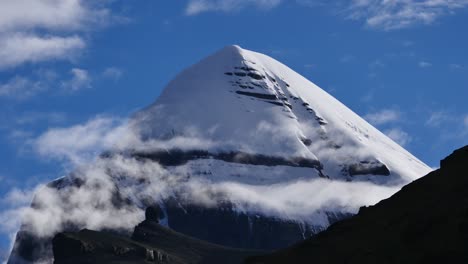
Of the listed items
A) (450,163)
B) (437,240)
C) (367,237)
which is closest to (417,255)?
(437,240)

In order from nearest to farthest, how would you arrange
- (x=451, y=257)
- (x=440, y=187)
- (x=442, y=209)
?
(x=451, y=257), (x=442, y=209), (x=440, y=187)

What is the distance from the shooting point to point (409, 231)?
343 ft

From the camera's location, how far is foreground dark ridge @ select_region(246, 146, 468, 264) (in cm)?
9925

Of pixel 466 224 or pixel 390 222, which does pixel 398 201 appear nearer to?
pixel 390 222

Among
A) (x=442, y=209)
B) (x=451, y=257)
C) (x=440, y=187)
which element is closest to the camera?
(x=451, y=257)

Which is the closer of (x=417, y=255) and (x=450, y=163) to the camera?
(x=417, y=255)

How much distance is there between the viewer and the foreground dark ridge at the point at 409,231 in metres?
99.2

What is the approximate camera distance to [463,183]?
109m

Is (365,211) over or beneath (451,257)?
over

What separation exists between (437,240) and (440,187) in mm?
12412

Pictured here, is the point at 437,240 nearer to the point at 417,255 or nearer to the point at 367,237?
the point at 417,255

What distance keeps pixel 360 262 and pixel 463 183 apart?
12339 millimetres

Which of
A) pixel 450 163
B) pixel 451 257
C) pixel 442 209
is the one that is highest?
pixel 450 163

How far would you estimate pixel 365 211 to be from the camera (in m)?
117
